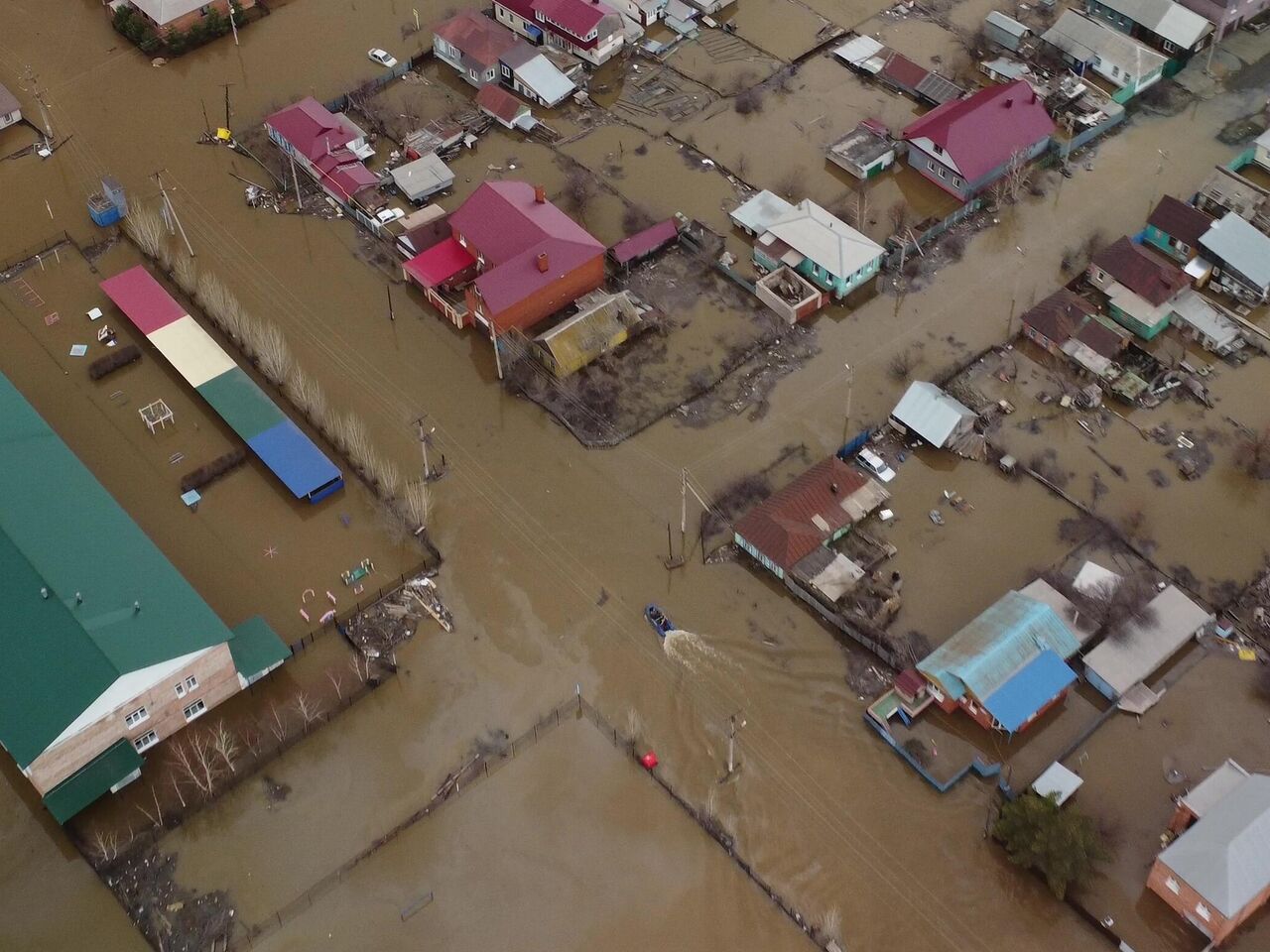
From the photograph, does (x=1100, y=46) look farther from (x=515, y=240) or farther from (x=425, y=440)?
(x=425, y=440)

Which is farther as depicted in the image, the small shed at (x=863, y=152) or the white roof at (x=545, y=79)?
the white roof at (x=545, y=79)

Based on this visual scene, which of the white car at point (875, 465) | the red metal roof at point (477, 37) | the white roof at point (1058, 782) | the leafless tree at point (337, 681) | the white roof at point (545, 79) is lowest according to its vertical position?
the leafless tree at point (337, 681)

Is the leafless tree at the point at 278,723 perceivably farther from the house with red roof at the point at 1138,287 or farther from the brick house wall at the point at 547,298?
the house with red roof at the point at 1138,287

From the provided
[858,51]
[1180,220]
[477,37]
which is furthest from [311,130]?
[1180,220]

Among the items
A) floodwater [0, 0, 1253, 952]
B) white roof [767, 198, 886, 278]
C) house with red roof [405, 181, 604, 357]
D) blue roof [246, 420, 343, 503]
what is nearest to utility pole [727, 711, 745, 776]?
floodwater [0, 0, 1253, 952]

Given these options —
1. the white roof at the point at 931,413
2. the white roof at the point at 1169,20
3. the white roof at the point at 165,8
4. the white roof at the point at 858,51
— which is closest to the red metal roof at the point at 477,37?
the white roof at the point at 165,8

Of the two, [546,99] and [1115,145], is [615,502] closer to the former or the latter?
[546,99]

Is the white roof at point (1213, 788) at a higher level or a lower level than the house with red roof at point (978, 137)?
lower
